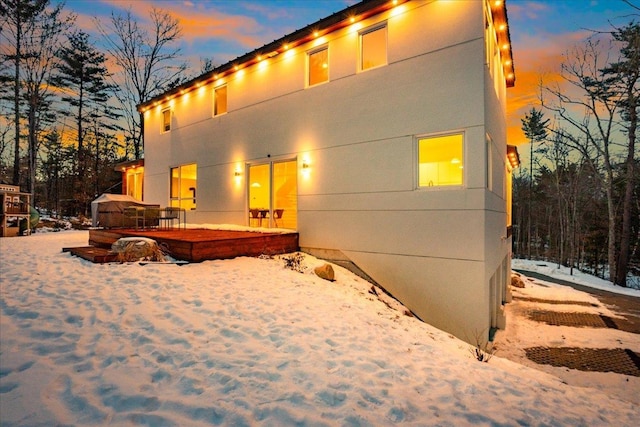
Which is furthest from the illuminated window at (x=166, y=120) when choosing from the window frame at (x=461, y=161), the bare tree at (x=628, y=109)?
the bare tree at (x=628, y=109)

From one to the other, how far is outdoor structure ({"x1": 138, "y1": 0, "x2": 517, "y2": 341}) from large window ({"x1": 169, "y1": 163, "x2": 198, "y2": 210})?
9.45ft

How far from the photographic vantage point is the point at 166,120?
12.9 meters

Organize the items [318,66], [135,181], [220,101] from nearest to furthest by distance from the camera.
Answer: [318,66], [220,101], [135,181]

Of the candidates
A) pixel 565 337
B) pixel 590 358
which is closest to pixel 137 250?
pixel 590 358

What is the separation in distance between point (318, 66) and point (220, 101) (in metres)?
4.36

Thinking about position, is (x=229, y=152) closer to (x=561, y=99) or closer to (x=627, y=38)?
(x=561, y=99)

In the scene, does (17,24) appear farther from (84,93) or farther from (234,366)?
(234,366)

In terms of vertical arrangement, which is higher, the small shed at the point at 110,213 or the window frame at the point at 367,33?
the window frame at the point at 367,33

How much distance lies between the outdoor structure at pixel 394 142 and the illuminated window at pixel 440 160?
39 mm

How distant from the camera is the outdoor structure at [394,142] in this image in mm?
5859

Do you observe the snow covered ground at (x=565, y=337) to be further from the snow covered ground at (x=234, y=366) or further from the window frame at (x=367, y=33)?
the window frame at (x=367, y=33)

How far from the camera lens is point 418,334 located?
459 centimetres

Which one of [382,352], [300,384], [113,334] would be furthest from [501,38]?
[113,334]

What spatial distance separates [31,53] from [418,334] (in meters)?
23.4
